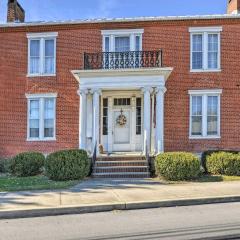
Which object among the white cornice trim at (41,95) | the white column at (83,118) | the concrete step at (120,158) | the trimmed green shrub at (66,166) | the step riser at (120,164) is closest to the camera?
the trimmed green shrub at (66,166)

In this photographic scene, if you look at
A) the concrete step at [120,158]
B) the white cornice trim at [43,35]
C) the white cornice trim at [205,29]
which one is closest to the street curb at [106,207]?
the concrete step at [120,158]

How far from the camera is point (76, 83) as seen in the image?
21797 millimetres

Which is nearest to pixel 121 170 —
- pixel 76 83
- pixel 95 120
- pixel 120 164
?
pixel 120 164

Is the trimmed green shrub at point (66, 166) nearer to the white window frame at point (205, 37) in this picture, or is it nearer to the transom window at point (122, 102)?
the transom window at point (122, 102)

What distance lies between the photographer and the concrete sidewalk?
10680 millimetres

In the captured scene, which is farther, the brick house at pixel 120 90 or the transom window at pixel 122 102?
the transom window at pixel 122 102

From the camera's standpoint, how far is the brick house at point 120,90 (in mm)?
21297

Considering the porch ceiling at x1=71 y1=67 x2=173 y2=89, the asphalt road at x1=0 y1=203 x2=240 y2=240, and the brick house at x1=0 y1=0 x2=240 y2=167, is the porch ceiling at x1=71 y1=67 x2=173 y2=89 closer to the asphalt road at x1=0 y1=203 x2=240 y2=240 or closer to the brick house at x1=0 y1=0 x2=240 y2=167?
the brick house at x1=0 y1=0 x2=240 y2=167

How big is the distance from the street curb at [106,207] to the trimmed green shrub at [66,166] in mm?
5469

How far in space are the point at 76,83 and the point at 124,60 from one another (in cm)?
300

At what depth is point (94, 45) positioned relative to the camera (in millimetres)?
21891

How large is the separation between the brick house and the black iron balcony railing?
190mm

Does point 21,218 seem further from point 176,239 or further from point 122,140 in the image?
point 122,140

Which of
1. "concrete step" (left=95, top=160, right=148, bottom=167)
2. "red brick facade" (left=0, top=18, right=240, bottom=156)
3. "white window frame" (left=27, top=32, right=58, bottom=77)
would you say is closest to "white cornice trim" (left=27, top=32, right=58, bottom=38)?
"white window frame" (left=27, top=32, right=58, bottom=77)
